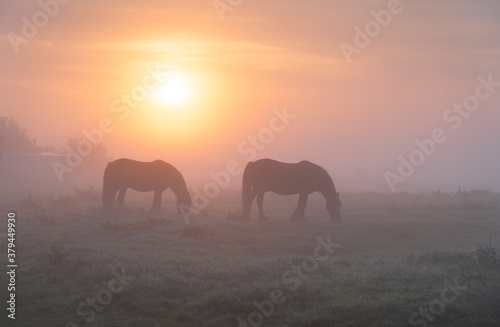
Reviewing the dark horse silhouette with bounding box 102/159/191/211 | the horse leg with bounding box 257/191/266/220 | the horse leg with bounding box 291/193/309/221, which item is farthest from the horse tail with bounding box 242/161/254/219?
the dark horse silhouette with bounding box 102/159/191/211

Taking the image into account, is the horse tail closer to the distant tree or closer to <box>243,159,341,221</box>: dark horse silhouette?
<box>243,159,341,221</box>: dark horse silhouette

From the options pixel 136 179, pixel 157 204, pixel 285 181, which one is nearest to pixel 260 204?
pixel 285 181

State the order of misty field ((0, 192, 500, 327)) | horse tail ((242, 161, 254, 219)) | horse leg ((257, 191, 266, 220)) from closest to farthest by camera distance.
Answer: misty field ((0, 192, 500, 327)), horse leg ((257, 191, 266, 220)), horse tail ((242, 161, 254, 219))

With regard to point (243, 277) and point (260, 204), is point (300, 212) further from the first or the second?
point (243, 277)

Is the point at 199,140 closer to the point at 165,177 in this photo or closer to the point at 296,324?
the point at 165,177

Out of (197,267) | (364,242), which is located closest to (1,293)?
(197,267)

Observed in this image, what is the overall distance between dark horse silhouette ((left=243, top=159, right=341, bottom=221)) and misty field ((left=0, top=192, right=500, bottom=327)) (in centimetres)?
409

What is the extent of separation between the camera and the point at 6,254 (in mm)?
17359

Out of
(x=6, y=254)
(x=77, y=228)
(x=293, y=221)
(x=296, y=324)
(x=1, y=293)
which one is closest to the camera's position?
(x=296, y=324)

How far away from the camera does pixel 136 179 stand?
2922cm

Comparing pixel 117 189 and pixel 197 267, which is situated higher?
pixel 117 189

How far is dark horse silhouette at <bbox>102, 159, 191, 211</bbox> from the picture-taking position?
2894cm

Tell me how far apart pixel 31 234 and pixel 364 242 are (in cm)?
1144

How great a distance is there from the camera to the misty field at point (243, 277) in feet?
36.0
